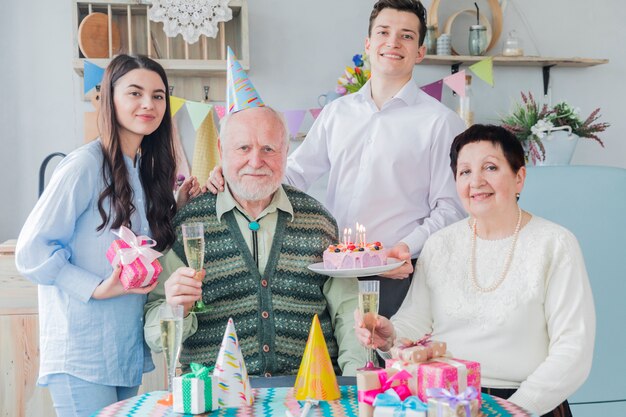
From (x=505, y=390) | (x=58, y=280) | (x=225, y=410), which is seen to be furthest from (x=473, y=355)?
(x=58, y=280)

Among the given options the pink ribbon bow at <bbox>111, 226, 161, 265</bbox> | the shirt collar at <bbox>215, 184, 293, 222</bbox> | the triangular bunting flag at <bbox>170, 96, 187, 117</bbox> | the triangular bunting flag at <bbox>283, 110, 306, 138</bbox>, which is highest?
the triangular bunting flag at <bbox>170, 96, 187, 117</bbox>

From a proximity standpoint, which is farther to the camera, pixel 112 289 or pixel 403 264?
pixel 403 264

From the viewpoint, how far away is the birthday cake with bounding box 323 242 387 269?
6.02ft

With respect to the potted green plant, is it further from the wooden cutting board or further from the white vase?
the wooden cutting board

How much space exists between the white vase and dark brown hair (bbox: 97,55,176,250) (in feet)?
6.39

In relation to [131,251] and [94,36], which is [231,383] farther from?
[94,36]

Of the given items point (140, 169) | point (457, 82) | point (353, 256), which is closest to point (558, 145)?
point (457, 82)

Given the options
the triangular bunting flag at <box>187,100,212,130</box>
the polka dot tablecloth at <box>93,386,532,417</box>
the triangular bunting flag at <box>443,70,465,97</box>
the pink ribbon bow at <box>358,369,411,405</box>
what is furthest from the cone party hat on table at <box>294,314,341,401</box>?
the triangular bunting flag at <box>443,70,465,97</box>

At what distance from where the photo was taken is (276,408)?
54.7 inches

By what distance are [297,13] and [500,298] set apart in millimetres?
2407

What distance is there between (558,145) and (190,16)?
1.78 meters

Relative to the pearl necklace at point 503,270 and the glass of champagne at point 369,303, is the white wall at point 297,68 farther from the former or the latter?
the glass of champagne at point 369,303

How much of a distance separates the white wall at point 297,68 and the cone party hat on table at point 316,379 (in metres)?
2.43

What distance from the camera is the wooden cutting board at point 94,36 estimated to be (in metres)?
3.32
